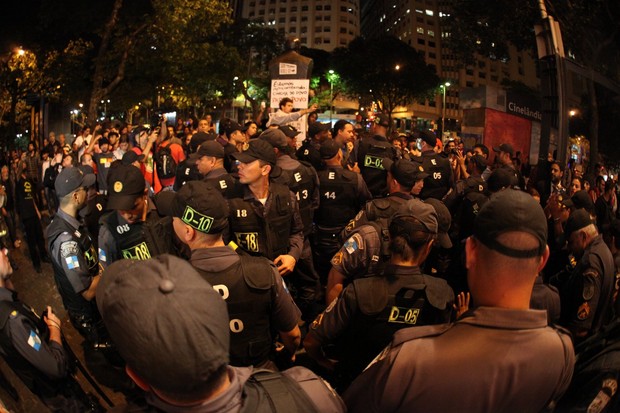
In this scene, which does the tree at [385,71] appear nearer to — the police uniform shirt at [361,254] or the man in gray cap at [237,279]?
the police uniform shirt at [361,254]

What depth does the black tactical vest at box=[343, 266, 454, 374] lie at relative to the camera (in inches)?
117

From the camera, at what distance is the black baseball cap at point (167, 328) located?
139 centimetres

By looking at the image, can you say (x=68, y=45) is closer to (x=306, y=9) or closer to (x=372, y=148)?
(x=372, y=148)

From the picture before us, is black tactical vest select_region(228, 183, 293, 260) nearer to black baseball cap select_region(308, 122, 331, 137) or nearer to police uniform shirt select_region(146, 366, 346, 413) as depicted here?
police uniform shirt select_region(146, 366, 346, 413)

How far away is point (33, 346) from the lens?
2953 mm

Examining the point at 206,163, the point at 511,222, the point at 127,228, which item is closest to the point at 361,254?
the point at 127,228

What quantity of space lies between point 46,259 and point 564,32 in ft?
52.0

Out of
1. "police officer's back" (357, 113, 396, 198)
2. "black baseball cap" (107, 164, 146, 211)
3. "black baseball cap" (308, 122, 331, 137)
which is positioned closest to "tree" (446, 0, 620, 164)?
"black baseball cap" (308, 122, 331, 137)

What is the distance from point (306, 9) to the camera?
485 feet

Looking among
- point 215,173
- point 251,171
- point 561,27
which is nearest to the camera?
point 251,171

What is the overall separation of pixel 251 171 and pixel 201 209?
1.82 m

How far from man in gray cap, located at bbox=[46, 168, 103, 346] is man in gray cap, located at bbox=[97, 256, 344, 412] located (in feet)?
9.23

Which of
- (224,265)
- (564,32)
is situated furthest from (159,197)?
(564,32)

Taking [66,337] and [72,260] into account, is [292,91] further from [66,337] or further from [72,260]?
[72,260]
